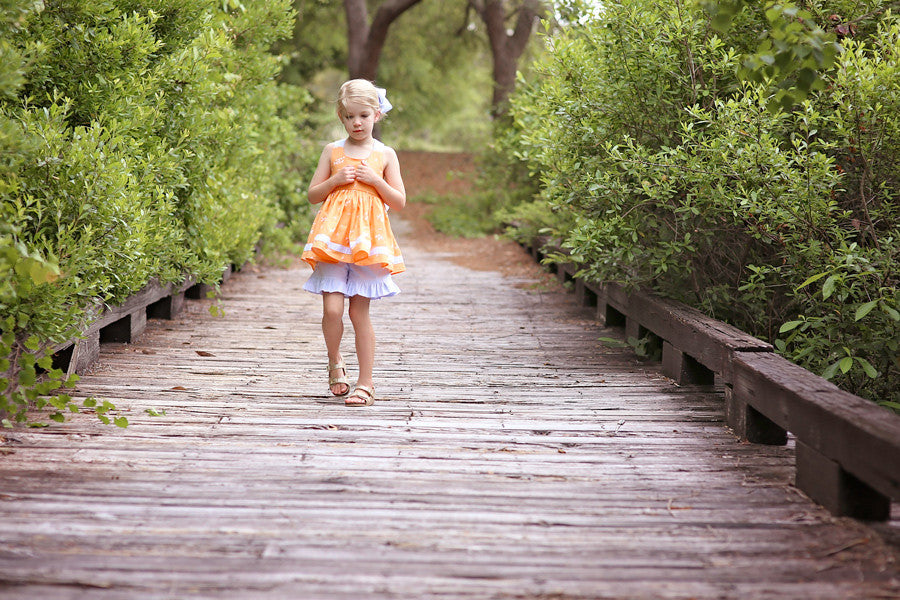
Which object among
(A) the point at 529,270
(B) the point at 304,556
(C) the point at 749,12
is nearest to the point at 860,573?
(B) the point at 304,556

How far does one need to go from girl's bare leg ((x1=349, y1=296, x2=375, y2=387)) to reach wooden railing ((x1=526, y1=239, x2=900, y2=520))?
1.97m

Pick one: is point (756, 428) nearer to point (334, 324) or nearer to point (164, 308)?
point (334, 324)

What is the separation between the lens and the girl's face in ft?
16.3

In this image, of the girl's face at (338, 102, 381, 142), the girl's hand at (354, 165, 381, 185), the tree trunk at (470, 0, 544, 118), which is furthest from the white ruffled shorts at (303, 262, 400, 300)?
the tree trunk at (470, 0, 544, 118)

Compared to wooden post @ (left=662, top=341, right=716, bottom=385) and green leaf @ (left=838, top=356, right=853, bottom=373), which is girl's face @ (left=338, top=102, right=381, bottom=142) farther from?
green leaf @ (left=838, top=356, right=853, bottom=373)

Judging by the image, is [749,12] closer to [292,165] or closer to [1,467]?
[1,467]

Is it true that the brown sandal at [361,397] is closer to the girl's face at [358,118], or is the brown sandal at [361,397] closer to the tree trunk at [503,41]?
the girl's face at [358,118]

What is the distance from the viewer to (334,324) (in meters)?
5.15

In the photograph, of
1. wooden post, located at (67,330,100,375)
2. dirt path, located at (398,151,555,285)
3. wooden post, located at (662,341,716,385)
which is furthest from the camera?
dirt path, located at (398,151,555,285)

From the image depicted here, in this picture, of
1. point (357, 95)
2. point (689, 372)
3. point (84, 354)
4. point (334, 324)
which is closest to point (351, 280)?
point (334, 324)

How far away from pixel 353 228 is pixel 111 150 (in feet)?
5.18

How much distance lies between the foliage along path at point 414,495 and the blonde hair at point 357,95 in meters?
1.73

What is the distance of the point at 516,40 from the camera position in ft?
68.4

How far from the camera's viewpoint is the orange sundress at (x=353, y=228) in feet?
16.3
